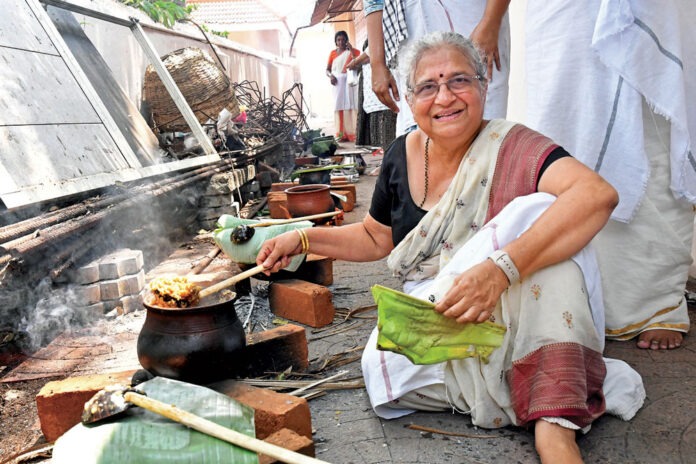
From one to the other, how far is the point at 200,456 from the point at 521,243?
1153mm

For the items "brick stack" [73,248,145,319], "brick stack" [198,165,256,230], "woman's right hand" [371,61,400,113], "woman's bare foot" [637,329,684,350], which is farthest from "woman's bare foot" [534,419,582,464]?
"brick stack" [198,165,256,230]

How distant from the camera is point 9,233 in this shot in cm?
261

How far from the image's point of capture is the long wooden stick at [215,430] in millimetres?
1397

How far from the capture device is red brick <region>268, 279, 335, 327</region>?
10.4 ft

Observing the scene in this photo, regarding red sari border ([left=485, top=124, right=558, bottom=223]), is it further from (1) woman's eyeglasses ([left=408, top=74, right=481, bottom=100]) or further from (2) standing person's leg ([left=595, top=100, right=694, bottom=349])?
(2) standing person's leg ([left=595, top=100, right=694, bottom=349])

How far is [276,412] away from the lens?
1.87 meters

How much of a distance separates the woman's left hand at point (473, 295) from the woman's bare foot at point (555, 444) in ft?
1.33

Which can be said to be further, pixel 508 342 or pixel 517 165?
pixel 517 165

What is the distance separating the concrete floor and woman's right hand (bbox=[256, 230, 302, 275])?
1.94 feet

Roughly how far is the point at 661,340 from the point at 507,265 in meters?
1.35

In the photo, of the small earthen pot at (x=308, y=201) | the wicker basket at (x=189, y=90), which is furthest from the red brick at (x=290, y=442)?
the wicker basket at (x=189, y=90)

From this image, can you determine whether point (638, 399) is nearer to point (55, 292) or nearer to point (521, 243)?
point (521, 243)

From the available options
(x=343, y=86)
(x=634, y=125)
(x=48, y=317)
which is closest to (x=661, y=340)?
(x=634, y=125)

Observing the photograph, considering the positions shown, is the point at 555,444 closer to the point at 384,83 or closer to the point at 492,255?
the point at 492,255
